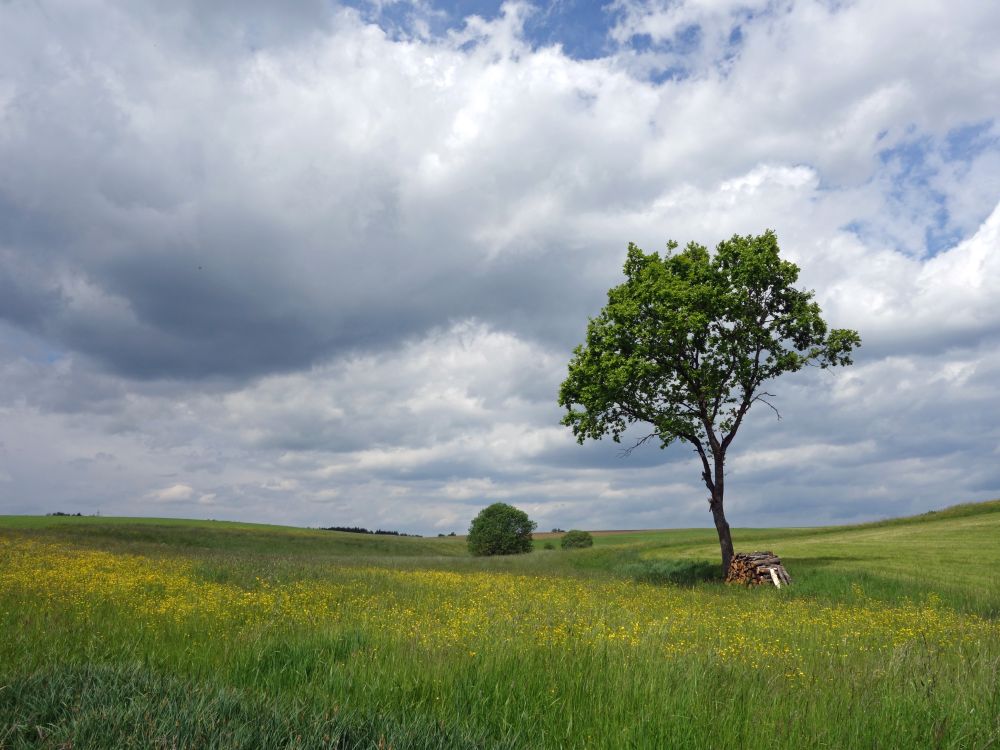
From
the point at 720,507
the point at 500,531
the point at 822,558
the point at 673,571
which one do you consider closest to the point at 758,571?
the point at 720,507

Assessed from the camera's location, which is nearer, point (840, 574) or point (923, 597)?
point (923, 597)

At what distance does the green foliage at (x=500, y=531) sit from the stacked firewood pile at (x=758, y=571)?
4624 centimetres

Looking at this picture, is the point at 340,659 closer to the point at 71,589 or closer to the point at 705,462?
the point at 71,589

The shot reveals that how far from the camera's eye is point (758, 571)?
26203 millimetres

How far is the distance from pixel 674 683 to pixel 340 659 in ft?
12.8

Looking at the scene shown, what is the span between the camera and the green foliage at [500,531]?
72.2 metres

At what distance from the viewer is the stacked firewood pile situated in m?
25.6

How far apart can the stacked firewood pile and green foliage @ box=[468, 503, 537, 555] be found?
46.2 meters

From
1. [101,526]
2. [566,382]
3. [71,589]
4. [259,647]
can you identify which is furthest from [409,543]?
[259,647]

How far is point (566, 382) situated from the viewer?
3125 cm

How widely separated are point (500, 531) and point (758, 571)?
48.5 m

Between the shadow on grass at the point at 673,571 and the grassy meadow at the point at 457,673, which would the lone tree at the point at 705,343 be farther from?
the grassy meadow at the point at 457,673

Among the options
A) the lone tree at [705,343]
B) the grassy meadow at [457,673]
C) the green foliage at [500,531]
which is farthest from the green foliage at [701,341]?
the green foliage at [500,531]

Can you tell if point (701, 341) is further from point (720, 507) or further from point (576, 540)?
point (576, 540)
